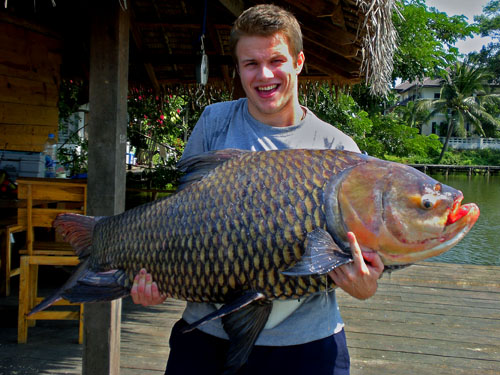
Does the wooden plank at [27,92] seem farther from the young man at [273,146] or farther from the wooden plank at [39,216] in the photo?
the young man at [273,146]

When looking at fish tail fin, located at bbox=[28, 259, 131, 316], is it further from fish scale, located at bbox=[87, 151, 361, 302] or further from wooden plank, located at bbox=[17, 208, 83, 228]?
wooden plank, located at bbox=[17, 208, 83, 228]

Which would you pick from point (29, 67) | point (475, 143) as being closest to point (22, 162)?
point (29, 67)

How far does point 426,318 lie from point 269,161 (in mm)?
4511

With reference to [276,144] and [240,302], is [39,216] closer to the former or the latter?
[276,144]

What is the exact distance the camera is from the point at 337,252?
1.44m

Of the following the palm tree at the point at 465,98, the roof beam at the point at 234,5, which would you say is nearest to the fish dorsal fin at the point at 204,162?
the roof beam at the point at 234,5

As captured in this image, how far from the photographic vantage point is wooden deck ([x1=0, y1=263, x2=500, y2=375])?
4.03m

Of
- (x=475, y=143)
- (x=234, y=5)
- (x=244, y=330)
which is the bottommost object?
(x=244, y=330)

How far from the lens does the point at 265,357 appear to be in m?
1.80

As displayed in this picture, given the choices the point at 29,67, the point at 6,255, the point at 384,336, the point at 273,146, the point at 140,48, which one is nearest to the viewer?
the point at 273,146

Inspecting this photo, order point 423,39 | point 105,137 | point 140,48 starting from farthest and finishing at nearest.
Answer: point 423,39 → point 140,48 → point 105,137

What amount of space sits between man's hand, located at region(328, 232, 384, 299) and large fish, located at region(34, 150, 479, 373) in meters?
0.03

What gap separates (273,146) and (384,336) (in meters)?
3.57

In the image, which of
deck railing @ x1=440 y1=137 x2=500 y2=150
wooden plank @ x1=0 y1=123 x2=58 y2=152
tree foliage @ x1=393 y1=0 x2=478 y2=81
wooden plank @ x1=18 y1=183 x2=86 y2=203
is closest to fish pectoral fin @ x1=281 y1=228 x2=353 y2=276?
wooden plank @ x1=18 y1=183 x2=86 y2=203
